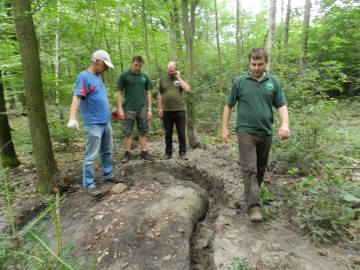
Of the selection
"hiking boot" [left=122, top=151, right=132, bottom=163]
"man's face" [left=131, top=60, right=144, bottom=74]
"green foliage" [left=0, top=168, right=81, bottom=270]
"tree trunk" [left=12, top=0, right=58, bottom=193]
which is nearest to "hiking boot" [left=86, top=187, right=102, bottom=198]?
"tree trunk" [left=12, top=0, right=58, bottom=193]

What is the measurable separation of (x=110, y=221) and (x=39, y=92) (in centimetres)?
238

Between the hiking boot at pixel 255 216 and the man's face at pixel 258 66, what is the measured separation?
182 centimetres

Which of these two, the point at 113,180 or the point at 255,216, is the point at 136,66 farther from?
the point at 255,216

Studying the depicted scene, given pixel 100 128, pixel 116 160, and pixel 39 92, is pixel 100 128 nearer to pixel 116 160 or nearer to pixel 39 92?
pixel 39 92

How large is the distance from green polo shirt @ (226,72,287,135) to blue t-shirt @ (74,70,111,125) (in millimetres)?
2273

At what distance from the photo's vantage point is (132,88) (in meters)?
5.81

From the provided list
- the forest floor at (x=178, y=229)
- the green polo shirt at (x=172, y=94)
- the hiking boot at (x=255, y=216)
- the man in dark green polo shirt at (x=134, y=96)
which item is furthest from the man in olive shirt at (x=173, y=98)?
the hiking boot at (x=255, y=216)

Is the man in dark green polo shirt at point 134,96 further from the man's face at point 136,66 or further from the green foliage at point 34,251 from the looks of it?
the green foliage at point 34,251

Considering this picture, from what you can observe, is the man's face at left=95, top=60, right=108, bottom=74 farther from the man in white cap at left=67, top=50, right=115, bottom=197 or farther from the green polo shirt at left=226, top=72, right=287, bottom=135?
the green polo shirt at left=226, top=72, right=287, bottom=135

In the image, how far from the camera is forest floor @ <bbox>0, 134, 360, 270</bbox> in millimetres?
2871

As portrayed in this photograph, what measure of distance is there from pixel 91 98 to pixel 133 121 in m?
1.70

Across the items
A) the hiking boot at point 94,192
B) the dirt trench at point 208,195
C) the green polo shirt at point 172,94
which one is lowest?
the dirt trench at point 208,195

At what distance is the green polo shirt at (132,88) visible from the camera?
19.1 feet

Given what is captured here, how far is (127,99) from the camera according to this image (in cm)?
591
